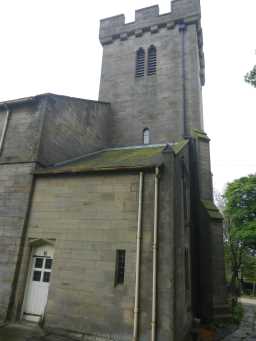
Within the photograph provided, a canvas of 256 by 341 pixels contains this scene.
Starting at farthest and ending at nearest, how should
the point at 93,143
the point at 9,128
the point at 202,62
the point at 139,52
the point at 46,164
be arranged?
the point at 202,62, the point at 139,52, the point at 93,143, the point at 9,128, the point at 46,164

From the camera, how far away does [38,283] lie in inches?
365

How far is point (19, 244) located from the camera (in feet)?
31.2

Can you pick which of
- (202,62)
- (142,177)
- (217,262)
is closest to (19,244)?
(142,177)

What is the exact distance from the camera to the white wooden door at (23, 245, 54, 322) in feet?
29.5

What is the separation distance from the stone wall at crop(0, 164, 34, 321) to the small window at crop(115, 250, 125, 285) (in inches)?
159

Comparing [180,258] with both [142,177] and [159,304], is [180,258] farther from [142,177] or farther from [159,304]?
[142,177]

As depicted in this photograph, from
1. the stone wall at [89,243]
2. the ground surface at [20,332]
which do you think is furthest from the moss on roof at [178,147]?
the ground surface at [20,332]

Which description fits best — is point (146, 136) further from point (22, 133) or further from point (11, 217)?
point (11, 217)

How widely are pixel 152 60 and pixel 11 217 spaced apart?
1508 centimetres

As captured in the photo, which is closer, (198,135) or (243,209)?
(198,135)

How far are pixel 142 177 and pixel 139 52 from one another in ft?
46.5

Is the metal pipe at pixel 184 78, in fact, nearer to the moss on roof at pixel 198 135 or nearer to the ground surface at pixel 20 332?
the moss on roof at pixel 198 135

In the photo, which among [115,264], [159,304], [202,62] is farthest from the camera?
[202,62]

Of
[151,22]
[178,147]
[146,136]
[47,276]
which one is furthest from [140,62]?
[47,276]
